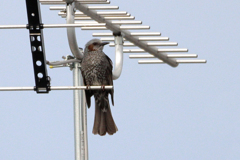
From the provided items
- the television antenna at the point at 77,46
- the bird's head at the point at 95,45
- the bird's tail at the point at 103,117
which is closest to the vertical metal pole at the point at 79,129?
the television antenna at the point at 77,46

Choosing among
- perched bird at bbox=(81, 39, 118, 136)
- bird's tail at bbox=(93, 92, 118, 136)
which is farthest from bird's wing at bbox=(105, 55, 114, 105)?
bird's tail at bbox=(93, 92, 118, 136)

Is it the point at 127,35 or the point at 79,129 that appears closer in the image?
the point at 79,129

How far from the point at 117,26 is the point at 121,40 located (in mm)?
239

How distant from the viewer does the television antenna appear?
832 centimetres

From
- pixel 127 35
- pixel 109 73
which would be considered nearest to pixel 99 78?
pixel 109 73

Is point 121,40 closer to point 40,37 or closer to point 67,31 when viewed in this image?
point 67,31

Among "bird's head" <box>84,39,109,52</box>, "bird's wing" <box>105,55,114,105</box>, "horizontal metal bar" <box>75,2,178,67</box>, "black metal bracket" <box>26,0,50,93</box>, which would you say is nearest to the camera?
"black metal bracket" <box>26,0,50,93</box>

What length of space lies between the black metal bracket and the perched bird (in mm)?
2214

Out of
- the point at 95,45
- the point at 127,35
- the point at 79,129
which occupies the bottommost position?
the point at 79,129

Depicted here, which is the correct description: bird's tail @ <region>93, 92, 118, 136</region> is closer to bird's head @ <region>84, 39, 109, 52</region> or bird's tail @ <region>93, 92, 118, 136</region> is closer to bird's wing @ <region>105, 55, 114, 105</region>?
bird's wing @ <region>105, 55, 114, 105</region>

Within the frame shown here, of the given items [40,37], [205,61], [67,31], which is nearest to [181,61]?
[205,61]

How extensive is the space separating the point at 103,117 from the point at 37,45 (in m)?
2.84

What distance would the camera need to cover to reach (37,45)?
27.5 feet

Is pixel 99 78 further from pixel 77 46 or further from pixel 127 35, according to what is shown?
pixel 77 46
